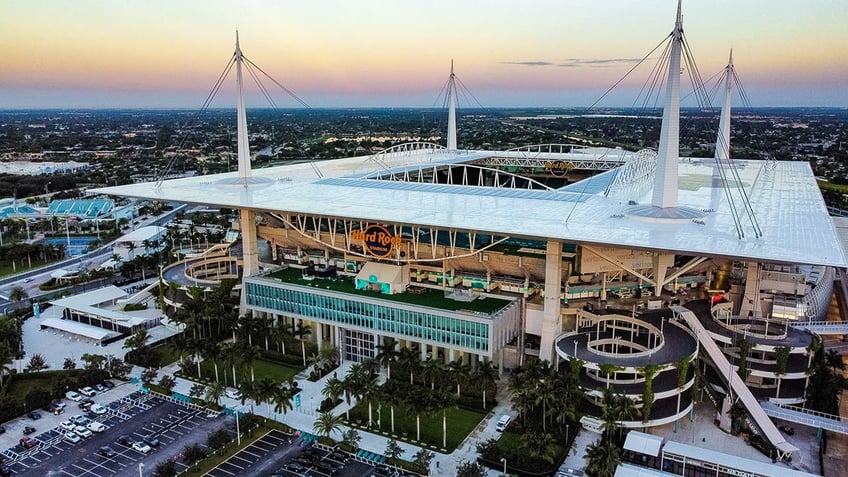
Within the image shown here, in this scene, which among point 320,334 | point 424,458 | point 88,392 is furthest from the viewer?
point 320,334

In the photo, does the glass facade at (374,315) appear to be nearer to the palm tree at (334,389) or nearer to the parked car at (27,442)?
the palm tree at (334,389)

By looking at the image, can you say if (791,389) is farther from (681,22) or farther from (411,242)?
(411,242)

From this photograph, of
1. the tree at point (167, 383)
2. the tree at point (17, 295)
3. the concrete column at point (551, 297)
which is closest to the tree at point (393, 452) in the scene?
the concrete column at point (551, 297)

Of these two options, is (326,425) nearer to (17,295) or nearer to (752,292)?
(752,292)

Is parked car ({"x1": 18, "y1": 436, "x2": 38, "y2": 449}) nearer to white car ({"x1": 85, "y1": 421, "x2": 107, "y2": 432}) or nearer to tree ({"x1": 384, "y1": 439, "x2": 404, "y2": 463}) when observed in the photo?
white car ({"x1": 85, "y1": 421, "x2": 107, "y2": 432})

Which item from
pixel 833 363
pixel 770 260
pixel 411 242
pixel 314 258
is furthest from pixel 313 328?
pixel 833 363

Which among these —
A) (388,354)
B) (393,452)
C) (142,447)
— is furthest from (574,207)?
(142,447)

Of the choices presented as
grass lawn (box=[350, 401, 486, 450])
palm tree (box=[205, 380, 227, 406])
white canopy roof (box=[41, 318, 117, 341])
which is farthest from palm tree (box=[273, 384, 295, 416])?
white canopy roof (box=[41, 318, 117, 341])
